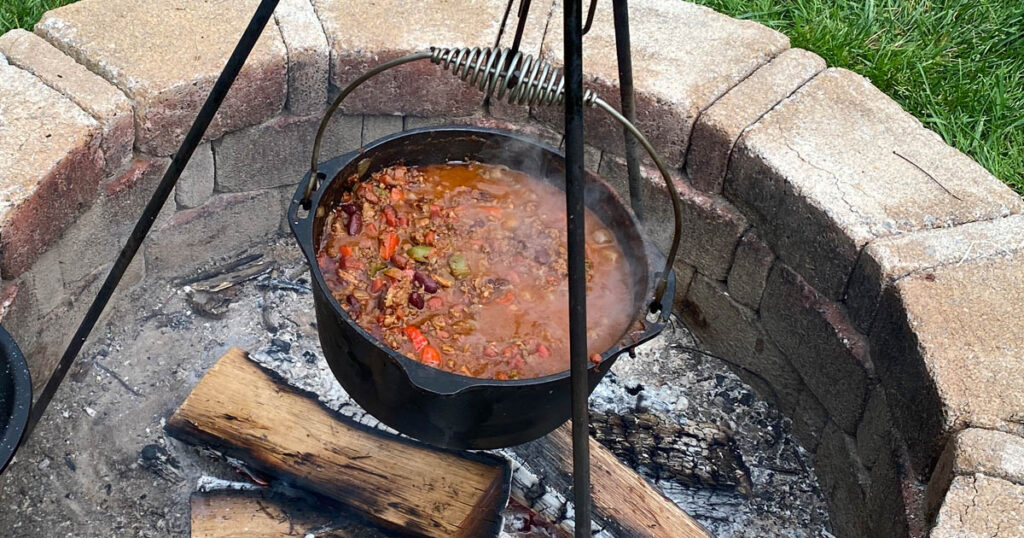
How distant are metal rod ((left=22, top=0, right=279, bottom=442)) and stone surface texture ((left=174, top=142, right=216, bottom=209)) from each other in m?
0.75

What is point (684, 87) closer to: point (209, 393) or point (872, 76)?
point (872, 76)

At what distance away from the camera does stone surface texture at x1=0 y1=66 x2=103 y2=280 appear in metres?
2.59

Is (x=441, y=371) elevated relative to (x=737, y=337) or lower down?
elevated

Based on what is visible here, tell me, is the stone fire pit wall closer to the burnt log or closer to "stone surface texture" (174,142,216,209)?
"stone surface texture" (174,142,216,209)

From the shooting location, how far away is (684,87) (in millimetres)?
3221

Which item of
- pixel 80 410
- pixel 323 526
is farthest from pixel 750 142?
pixel 80 410

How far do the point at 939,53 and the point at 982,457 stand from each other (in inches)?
89.5

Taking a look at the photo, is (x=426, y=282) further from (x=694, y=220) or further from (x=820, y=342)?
(x=820, y=342)

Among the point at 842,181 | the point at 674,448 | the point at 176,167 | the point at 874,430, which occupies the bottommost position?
the point at 674,448

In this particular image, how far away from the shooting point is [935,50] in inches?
155

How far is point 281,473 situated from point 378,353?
32.1 inches

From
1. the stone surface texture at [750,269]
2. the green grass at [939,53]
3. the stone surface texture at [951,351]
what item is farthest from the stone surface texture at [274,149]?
the stone surface texture at [951,351]

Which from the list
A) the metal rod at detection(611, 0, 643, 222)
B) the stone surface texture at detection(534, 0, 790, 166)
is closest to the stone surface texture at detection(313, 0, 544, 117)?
the stone surface texture at detection(534, 0, 790, 166)

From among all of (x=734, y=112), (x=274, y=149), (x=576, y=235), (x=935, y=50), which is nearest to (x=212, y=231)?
→ (x=274, y=149)
